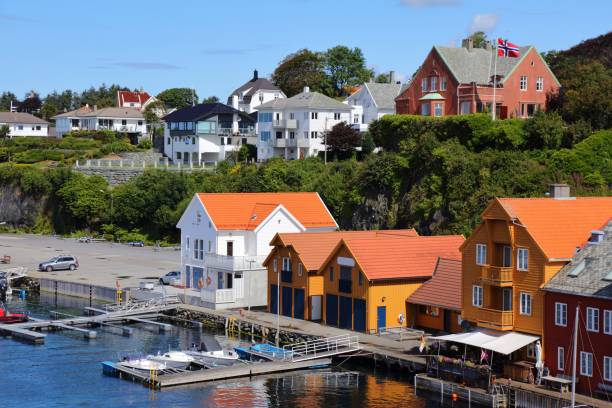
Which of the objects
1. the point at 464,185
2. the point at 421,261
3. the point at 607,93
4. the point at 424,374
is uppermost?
the point at 607,93

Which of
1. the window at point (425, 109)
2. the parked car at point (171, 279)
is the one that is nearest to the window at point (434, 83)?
the window at point (425, 109)

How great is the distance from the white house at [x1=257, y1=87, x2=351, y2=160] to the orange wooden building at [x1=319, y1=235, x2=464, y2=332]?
52.2 metres

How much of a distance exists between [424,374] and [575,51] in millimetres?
52502

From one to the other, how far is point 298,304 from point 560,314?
62.1 ft

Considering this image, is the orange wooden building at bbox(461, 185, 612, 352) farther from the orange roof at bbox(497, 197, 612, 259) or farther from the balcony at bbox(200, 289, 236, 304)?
the balcony at bbox(200, 289, 236, 304)

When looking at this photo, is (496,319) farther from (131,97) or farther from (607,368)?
(131,97)

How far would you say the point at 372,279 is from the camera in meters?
48.4

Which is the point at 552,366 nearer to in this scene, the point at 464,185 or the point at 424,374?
the point at 424,374

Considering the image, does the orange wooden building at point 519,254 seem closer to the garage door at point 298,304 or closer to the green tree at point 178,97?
the garage door at point 298,304

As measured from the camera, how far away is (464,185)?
67.5 meters

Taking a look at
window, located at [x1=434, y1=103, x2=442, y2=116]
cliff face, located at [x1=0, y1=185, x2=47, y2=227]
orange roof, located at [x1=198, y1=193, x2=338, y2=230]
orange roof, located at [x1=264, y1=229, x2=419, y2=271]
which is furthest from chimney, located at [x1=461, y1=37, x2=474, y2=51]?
cliff face, located at [x1=0, y1=185, x2=47, y2=227]

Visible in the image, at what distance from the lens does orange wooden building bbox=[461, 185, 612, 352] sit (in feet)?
129

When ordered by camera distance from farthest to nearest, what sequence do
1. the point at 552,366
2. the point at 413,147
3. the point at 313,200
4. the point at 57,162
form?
the point at 57,162, the point at 413,147, the point at 313,200, the point at 552,366

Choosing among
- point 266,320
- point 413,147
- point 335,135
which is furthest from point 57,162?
point 266,320
